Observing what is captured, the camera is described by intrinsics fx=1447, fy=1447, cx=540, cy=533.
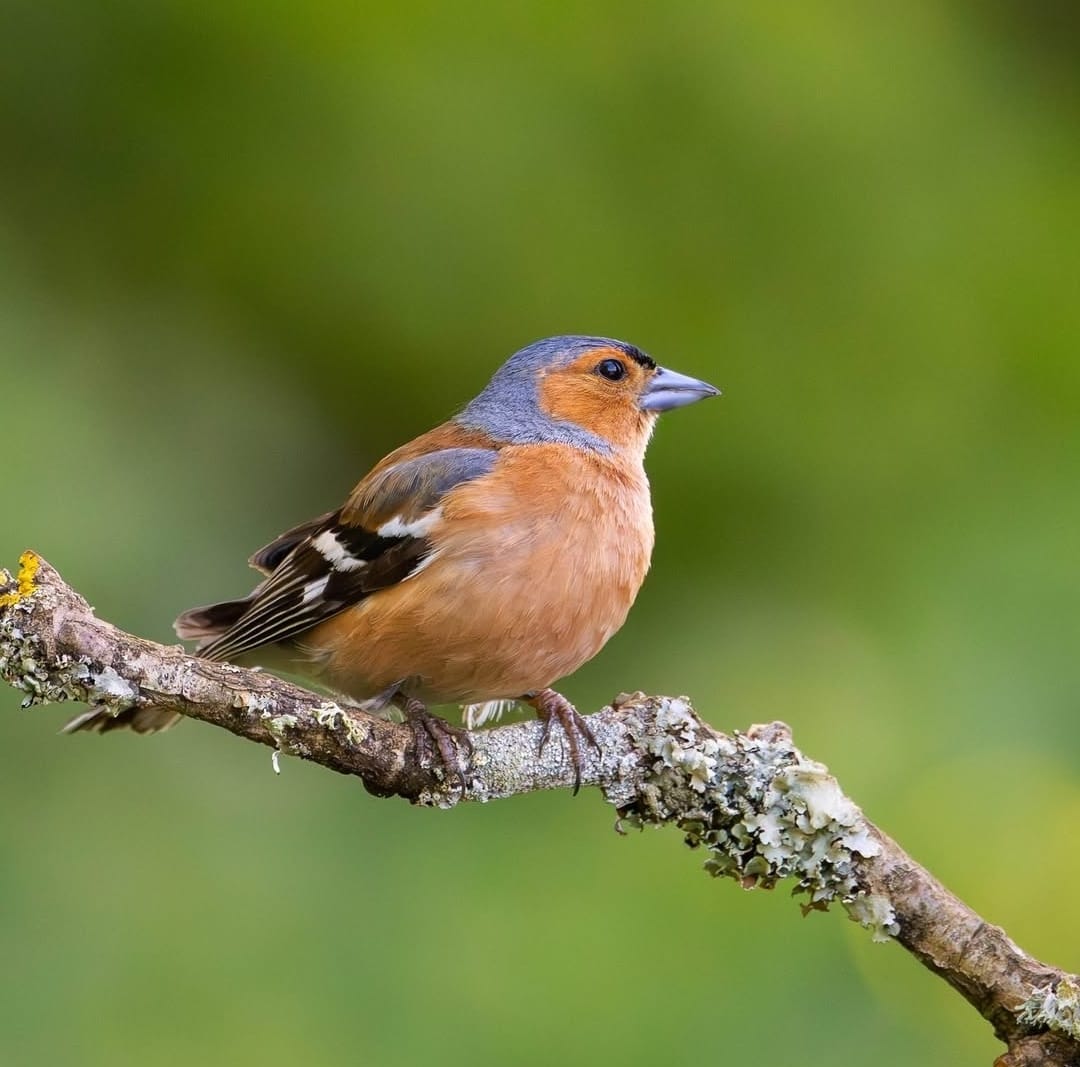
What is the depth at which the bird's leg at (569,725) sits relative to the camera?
3.04 metres

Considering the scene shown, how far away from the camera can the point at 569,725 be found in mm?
3109

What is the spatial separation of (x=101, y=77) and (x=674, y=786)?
9.87ft

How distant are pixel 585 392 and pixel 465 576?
1038 millimetres

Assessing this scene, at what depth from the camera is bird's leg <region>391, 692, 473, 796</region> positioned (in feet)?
9.51

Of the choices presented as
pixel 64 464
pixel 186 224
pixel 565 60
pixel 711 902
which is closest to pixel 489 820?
pixel 711 902

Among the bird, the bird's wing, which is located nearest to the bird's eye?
the bird

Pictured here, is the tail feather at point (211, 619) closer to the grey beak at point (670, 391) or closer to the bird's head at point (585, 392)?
the bird's head at point (585, 392)

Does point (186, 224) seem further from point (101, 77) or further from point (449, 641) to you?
point (449, 641)

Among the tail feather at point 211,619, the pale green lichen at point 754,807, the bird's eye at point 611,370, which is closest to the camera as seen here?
the pale green lichen at point 754,807

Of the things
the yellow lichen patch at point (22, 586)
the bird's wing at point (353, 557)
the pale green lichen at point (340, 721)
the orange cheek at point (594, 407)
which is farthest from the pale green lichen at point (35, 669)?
the orange cheek at point (594, 407)

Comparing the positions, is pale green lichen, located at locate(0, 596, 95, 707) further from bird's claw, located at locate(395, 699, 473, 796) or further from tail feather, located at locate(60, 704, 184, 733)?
tail feather, located at locate(60, 704, 184, 733)

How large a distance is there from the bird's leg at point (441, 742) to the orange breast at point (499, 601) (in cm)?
32

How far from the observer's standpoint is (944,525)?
4484 mm

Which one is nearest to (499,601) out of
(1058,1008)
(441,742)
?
(441,742)
